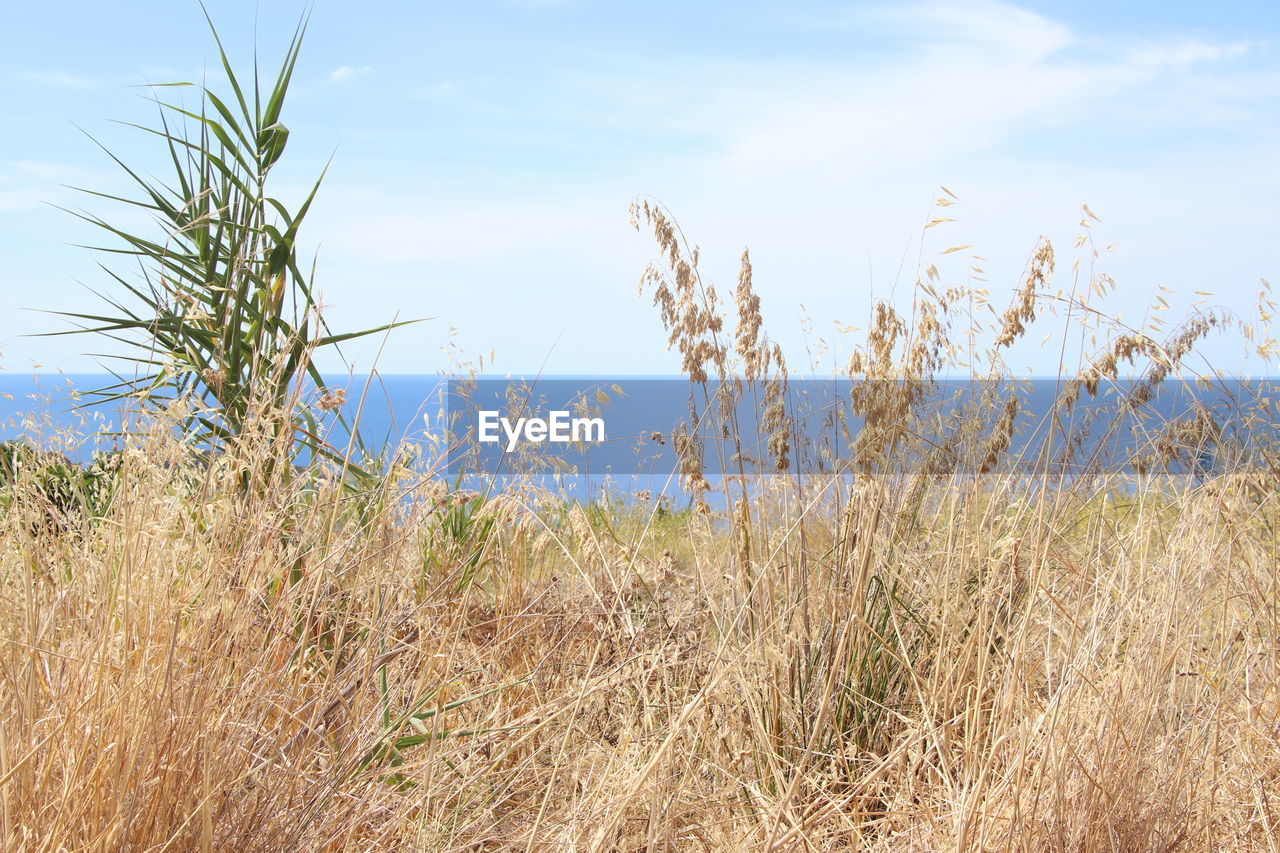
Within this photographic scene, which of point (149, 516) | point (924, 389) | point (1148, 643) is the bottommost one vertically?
point (1148, 643)

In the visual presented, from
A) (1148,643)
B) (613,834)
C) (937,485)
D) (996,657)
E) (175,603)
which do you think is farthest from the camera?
(937,485)

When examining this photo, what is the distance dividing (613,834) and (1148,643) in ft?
3.90

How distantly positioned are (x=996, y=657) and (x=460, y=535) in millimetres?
1709

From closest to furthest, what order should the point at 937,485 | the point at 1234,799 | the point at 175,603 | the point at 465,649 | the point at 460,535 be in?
the point at 175,603, the point at 1234,799, the point at 465,649, the point at 937,485, the point at 460,535

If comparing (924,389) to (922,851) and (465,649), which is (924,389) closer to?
(922,851)

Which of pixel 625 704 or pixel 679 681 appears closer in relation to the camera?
pixel 625 704

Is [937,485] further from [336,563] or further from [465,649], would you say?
[336,563]

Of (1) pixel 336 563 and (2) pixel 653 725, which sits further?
(2) pixel 653 725

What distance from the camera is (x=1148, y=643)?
2.02 metres

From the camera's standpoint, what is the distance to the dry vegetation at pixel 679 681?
5.31 ft

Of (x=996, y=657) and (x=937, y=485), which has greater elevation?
(x=937, y=485)

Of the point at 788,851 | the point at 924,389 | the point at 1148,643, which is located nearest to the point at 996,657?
the point at 1148,643

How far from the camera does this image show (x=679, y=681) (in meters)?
2.78

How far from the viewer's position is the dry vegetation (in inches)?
63.7
